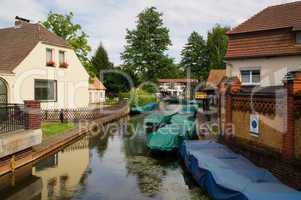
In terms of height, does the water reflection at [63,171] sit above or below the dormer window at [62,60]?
below

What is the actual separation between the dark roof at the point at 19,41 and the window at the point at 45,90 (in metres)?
2.97

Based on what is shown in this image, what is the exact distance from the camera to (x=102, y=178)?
602 inches

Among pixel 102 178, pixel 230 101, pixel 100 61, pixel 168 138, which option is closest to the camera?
pixel 102 178

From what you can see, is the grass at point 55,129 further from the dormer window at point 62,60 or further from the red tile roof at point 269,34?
the red tile roof at point 269,34

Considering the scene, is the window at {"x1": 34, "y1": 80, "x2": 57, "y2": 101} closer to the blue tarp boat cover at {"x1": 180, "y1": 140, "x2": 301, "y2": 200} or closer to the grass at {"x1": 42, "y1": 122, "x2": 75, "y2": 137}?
the grass at {"x1": 42, "y1": 122, "x2": 75, "y2": 137}

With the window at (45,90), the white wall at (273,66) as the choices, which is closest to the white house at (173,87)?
the window at (45,90)

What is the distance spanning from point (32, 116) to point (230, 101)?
9758mm

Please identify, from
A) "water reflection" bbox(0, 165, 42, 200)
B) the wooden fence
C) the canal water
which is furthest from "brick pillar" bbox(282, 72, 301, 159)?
the wooden fence

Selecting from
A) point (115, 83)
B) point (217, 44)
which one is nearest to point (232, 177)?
point (115, 83)

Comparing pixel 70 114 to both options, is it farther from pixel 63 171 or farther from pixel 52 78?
pixel 63 171

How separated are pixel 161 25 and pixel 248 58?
55.7 meters

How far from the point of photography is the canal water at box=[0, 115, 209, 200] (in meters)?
12.9

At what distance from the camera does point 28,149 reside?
16.5 metres

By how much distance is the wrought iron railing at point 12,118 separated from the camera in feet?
51.4
